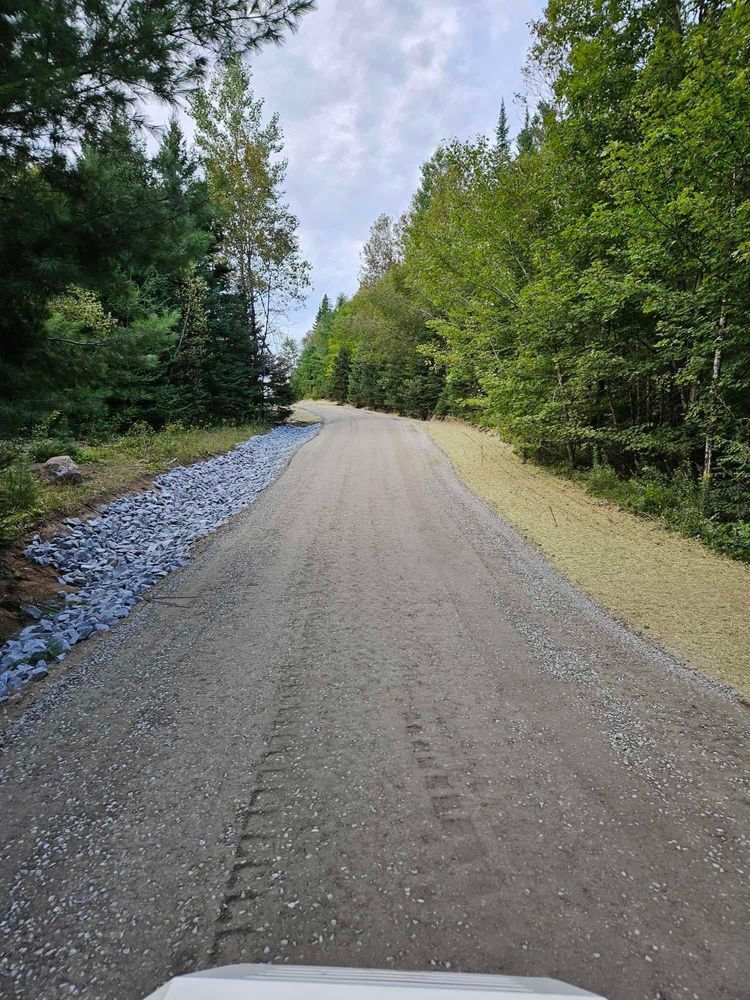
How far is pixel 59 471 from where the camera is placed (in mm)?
5977

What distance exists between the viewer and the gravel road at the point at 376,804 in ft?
4.52

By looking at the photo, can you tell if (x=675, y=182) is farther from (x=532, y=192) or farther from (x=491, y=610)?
(x=491, y=610)

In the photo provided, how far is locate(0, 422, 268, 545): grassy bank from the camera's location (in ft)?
14.8

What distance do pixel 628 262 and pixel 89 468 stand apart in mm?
8854

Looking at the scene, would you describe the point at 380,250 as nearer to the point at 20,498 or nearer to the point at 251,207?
the point at 251,207

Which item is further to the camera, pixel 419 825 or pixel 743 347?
pixel 743 347

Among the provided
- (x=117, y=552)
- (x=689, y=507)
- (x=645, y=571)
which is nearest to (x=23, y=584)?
(x=117, y=552)

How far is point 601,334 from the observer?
7.62 m

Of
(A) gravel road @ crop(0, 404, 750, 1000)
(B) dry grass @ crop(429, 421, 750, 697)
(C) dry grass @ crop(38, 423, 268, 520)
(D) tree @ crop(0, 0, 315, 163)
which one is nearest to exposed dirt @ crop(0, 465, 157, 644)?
(C) dry grass @ crop(38, 423, 268, 520)

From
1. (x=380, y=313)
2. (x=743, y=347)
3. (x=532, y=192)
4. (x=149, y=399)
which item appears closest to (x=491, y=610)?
(x=743, y=347)

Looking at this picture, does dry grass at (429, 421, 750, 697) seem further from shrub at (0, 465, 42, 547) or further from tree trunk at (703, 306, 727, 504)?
shrub at (0, 465, 42, 547)

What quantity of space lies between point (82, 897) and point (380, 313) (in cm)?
2328

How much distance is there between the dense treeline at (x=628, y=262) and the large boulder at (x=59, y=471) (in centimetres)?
756

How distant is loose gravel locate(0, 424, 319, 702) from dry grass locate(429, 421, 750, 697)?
4.06 metres
